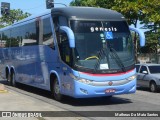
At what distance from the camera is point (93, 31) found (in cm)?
1370

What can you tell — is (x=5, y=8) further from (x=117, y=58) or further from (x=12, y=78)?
(x=117, y=58)

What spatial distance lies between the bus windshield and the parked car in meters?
6.54

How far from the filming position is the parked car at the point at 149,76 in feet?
66.0

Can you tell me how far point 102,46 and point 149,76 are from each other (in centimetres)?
779

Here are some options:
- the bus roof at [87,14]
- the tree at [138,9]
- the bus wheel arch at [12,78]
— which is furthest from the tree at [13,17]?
the bus roof at [87,14]

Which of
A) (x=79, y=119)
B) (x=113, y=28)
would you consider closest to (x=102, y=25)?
(x=113, y=28)

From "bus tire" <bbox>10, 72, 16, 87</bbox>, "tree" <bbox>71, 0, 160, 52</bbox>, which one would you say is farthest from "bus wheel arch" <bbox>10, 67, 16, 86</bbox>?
"tree" <bbox>71, 0, 160, 52</bbox>

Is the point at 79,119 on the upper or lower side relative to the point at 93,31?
lower

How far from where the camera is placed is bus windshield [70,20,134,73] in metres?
13.3

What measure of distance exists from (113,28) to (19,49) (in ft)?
25.7

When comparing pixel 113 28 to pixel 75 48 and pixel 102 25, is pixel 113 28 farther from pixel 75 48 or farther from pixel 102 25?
pixel 75 48

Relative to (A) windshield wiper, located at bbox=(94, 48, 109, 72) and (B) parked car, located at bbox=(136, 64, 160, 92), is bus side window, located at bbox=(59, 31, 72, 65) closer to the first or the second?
(A) windshield wiper, located at bbox=(94, 48, 109, 72)

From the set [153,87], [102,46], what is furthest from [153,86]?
[102,46]

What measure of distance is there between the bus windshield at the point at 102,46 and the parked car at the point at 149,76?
6.54 metres
